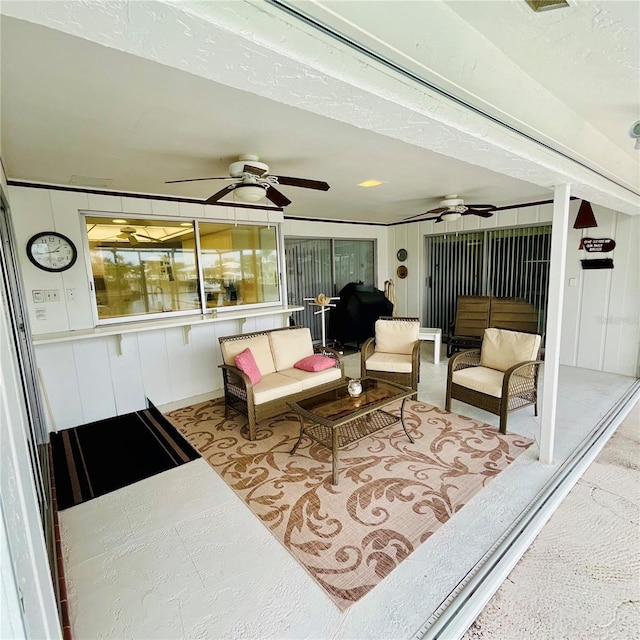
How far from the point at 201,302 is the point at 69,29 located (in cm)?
397

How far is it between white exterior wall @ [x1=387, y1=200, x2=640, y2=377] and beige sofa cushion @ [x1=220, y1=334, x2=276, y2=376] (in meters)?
4.29

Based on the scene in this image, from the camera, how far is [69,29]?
0.78m

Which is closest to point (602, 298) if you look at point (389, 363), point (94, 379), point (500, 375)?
point (500, 375)

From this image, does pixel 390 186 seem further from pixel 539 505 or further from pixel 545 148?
pixel 539 505

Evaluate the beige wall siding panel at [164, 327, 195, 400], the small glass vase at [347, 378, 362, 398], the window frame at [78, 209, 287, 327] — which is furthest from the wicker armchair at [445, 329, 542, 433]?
the beige wall siding panel at [164, 327, 195, 400]

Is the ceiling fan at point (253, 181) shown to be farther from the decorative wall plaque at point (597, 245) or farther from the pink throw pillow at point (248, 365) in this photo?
the decorative wall plaque at point (597, 245)

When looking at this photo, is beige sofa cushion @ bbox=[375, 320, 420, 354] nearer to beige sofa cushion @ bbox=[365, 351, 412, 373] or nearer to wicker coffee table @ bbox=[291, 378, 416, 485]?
beige sofa cushion @ bbox=[365, 351, 412, 373]

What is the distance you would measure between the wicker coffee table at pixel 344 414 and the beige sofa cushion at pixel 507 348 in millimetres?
1205

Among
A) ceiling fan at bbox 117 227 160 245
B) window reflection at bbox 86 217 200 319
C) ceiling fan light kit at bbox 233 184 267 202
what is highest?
ceiling fan light kit at bbox 233 184 267 202

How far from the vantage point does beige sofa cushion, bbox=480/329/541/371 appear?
3.42 m

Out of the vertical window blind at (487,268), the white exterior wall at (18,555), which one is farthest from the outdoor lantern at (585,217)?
the white exterior wall at (18,555)

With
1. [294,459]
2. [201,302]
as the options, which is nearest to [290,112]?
[294,459]

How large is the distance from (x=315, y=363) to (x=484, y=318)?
124 inches

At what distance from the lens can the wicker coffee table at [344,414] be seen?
2.59m
